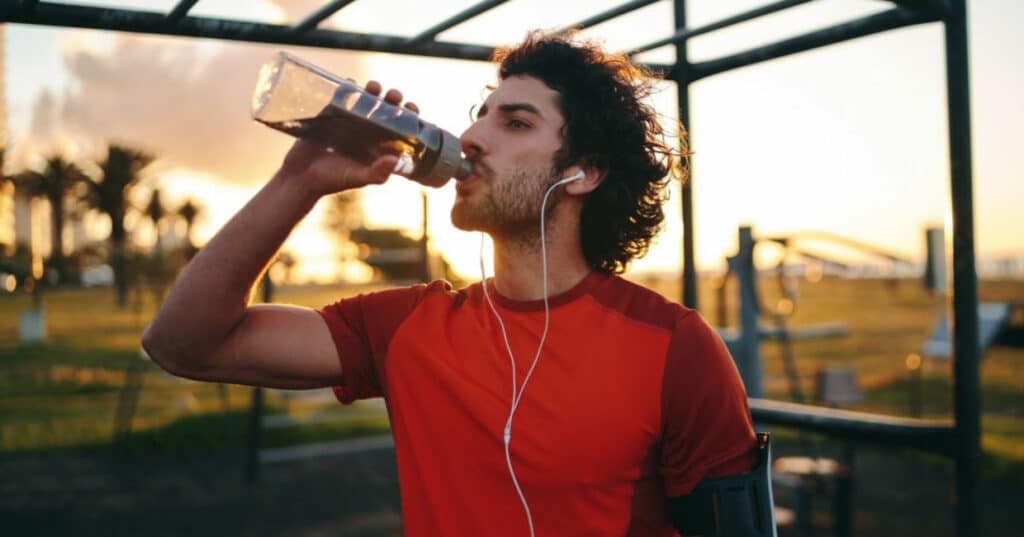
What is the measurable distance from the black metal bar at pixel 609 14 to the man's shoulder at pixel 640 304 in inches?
20.3

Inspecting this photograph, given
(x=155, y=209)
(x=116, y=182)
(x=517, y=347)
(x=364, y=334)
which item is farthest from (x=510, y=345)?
(x=155, y=209)

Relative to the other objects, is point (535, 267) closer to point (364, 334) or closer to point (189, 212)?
point (364, 334)

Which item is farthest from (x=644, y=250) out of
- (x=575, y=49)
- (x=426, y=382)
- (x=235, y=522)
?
(x=235, y=522)

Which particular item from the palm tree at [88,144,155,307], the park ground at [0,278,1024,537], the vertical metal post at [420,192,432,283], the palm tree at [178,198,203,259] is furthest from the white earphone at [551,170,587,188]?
the palm tree at [178,198,203,259]

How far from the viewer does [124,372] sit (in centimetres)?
1339

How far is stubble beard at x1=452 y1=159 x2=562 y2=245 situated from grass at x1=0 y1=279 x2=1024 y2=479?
114 inches

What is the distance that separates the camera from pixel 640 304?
153 cm

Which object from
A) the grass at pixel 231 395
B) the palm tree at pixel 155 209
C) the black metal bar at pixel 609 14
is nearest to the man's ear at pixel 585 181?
the black metal bar at pixel 609 14

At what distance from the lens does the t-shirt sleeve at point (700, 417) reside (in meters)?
1.36

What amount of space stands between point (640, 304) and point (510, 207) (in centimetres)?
31

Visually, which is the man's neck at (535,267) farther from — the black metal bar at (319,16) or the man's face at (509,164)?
the black metal bar at (319,16)

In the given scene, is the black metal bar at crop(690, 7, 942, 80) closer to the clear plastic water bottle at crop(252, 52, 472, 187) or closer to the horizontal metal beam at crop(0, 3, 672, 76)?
the horizontal metal beam at crop(0, 3, 672, 76)

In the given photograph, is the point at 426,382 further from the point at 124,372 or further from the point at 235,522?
the point at 124,372

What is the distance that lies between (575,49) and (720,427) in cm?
93
